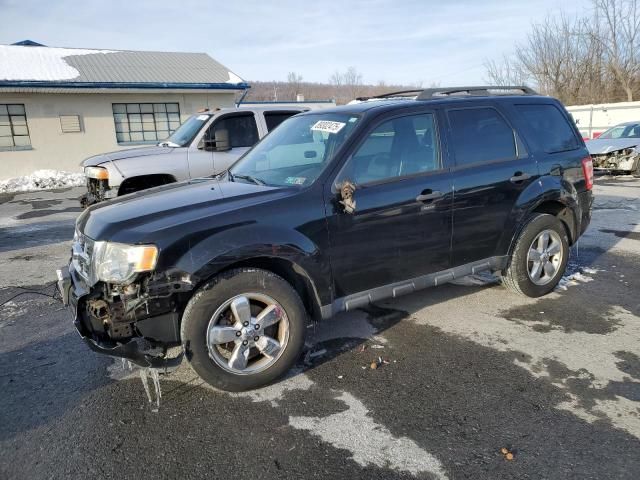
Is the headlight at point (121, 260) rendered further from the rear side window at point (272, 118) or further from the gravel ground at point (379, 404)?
the rear side window at point (272, 118)

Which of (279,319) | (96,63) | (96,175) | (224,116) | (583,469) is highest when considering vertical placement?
(96,63)

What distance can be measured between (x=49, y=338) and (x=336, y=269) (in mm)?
2623

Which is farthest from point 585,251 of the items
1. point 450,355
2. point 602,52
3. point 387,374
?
point 602,52

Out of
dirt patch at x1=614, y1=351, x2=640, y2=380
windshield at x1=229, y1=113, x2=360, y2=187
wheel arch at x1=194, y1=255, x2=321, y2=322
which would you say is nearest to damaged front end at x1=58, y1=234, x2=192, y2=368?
wheel arch at x1=194, y1=255, x2=321, y2=322

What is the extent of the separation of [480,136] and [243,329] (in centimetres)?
268

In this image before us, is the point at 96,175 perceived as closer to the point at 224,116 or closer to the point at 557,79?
the point at 224,116

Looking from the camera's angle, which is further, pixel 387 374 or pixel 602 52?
pixel 602 52

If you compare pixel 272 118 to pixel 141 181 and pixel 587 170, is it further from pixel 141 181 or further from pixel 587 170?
pixel 587 170

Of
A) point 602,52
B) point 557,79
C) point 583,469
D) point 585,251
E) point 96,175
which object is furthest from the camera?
point 557,79

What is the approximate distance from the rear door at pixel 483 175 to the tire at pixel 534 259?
30cm

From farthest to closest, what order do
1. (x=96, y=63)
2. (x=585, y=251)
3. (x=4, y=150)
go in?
(x=96, y=63), (x=4, y=150), (x=585, y=251)

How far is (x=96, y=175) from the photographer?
23.8 ft

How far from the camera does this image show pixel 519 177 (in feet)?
14.1

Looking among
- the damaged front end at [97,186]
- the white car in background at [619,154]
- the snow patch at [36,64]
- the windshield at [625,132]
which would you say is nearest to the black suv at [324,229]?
the damaged front end at [97,186]
